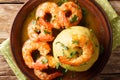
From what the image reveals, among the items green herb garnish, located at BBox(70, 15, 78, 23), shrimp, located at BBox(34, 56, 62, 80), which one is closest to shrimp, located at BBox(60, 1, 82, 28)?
green herb garnish, located at BBox(70, 15, 78, 23)

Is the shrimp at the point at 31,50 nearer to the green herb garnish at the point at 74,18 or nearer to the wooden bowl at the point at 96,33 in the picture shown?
the wooden bowl at the point at 96,33

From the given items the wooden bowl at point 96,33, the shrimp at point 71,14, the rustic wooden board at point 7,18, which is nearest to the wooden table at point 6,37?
the rustic wooden board at point 7,18

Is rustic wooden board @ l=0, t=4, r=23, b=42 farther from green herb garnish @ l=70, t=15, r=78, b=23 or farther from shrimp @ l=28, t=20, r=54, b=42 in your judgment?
green herb garnish @ l=70, t=15, r=78, b=23

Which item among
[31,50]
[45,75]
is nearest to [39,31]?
[31,50]

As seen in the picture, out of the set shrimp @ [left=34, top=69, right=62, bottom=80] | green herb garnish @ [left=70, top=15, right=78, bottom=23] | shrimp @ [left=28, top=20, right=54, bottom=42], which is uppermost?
green herb garnish @ [left=70, top=15, right=78, bottom=23]

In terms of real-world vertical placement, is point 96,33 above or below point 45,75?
above

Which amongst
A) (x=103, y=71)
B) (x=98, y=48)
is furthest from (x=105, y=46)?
(x=103, y=71)

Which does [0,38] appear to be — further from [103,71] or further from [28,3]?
[103,71]

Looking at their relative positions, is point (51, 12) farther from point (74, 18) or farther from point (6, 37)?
point (6, 37)
